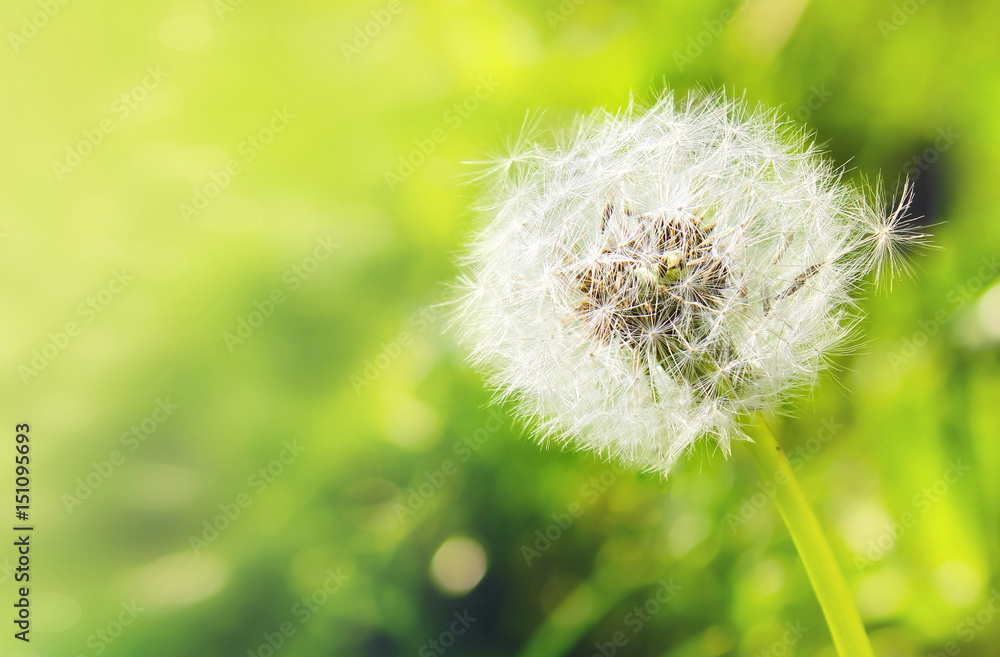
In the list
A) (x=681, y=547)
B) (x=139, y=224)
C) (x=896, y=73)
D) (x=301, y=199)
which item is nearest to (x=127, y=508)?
Result: (x=139, y=224)

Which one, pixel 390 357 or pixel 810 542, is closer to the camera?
pixel 810 542

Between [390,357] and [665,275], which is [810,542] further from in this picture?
[390,357]

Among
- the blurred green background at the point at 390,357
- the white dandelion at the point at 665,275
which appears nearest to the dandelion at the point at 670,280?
the white dandelion at the point at 665,275

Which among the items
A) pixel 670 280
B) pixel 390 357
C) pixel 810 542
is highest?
pixel 390 357

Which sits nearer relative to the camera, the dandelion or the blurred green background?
the dandelion

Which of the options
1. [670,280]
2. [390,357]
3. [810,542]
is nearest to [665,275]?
[670,280]

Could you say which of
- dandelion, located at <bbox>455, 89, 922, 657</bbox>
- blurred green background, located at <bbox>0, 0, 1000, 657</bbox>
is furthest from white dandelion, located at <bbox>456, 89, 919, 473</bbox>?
blurred green background, located at <bbox>0, 0, 1000, 657</bbox>

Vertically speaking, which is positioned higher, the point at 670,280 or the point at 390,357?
the point at 390,357

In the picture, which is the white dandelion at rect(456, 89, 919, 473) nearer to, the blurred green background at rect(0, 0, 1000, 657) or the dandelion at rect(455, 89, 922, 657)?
the dandelion at rect(455, 89, 922, 657)

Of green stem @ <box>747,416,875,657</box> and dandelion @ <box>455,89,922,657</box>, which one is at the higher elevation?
dandelion @ <box>455,89,922,657</box>
